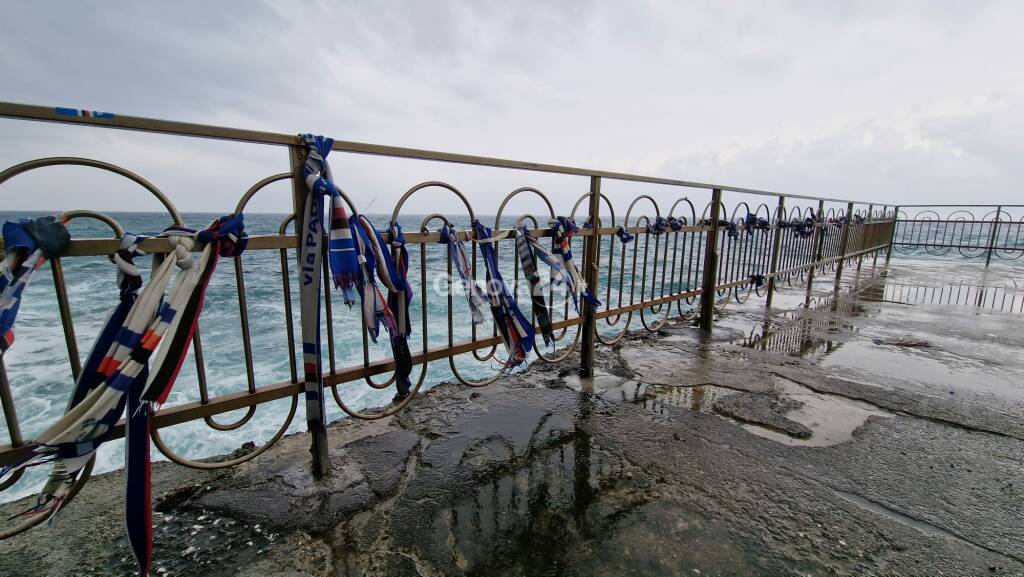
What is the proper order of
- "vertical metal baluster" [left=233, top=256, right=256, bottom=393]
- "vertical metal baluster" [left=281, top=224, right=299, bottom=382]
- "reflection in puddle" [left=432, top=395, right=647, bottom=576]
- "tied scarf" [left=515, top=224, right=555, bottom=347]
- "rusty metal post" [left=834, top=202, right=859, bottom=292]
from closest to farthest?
"reflection in puddle" [left=432, top=395, right=647, bottom=576] < "vertical metal baluster" [left=233, top=256, right=256, bottom=393] < "vertical metal baluster" [left=281, top=224, right=299, bottom=382] < "tied scarf" [left=515, top=224, right=555, bottom=347] < "rusty metal post" [left=834, top=202, right=859, bottom=292]

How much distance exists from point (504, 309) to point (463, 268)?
39 centimetres

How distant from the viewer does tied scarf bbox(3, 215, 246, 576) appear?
4.82 ft

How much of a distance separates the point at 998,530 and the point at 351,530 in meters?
2.80

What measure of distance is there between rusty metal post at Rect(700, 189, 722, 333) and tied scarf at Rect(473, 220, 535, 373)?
295 centimetres

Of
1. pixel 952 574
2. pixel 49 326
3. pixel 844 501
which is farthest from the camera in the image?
pixel 49 326

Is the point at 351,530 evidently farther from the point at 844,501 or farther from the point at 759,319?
the point at 759,319

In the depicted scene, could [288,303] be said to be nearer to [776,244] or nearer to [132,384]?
[132,384]

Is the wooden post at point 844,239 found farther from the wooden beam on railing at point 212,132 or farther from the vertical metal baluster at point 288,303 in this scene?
the vertical metal baluster at point 288,303

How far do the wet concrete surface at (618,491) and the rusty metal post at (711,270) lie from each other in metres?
1.46

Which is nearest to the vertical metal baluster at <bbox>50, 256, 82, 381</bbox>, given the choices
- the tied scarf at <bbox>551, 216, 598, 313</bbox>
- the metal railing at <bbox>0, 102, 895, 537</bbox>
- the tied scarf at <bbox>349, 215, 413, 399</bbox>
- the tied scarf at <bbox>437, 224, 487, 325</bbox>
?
the metal railing at <bbox>0, 102, 895, 537</bbox>

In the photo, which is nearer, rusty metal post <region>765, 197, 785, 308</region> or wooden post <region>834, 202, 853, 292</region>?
rusty metal post <region>765, 197, 785, 308</region>

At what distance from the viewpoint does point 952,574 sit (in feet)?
5.51

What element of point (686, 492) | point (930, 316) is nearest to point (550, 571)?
point (686, 492)

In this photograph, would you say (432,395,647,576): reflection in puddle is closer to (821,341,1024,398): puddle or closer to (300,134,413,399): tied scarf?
(300,134,413,399): tied scarf
